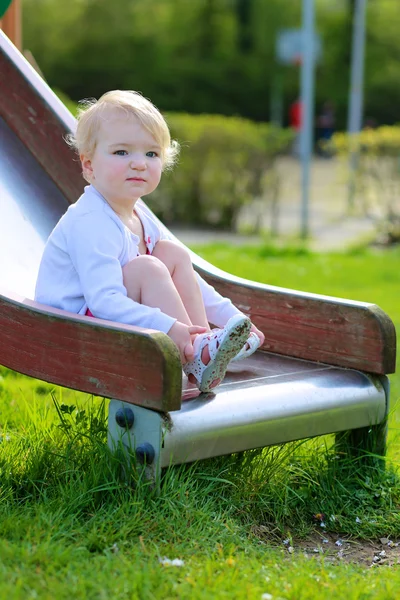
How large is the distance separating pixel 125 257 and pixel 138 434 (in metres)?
0.57

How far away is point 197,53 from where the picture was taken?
40156 millimetres

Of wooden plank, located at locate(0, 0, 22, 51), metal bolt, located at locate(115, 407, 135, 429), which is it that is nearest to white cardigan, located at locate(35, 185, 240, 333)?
metal bolt, located at locate(115, 407, 135, 429)

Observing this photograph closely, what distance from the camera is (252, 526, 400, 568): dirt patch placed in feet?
9.33

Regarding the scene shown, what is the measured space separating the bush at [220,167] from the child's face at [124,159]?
8069 mm

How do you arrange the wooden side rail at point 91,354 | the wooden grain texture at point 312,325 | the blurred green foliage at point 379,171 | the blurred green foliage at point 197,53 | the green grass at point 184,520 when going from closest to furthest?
1. the green grass at point 184,520
2. the wooden side rail at point 91,354
3. the wooden grain texture at point 312,325
4. the blurred green foliage at point 379,171
5. the blurred green foliage at point 197,53

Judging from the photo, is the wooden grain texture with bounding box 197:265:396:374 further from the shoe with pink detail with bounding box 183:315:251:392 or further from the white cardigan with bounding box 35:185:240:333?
the shoe with pink detail with bounding box 183:315:251:392

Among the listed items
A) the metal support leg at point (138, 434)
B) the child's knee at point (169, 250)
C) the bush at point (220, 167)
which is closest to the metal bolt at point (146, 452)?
the metal support leg at point (138, 434)

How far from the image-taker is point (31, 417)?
11.2 ft

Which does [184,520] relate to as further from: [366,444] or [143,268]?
[366,444]

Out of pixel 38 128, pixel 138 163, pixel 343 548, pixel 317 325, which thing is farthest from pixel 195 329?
pixel 38 128

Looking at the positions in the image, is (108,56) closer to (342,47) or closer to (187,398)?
(342,47)

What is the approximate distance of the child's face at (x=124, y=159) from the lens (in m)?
3.04

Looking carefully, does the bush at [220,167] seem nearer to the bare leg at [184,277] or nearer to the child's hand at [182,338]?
the bare leg at [184,277]

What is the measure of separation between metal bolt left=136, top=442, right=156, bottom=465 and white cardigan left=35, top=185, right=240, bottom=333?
0.33 metres
